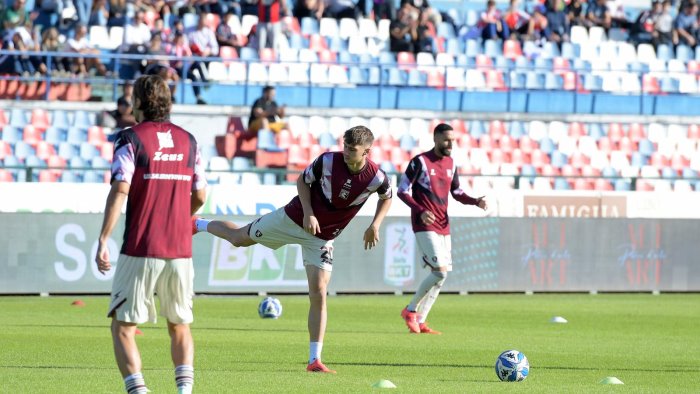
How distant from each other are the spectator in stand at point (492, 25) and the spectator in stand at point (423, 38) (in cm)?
191

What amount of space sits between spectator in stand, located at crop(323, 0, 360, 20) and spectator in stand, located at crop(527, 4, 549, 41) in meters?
4.25

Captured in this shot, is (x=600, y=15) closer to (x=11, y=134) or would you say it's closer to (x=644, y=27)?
(x=644, y=27)

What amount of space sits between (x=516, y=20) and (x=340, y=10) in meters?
4.58

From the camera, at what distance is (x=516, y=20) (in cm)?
3406

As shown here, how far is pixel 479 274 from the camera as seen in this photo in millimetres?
23453

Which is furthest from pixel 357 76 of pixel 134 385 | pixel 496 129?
pixel 134 385

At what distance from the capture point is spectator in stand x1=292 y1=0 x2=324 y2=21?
31423mm

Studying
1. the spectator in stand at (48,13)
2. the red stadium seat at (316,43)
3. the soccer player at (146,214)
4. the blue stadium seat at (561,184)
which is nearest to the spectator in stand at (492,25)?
the red stadium seat at (316,43)

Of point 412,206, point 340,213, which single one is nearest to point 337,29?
point 412,206

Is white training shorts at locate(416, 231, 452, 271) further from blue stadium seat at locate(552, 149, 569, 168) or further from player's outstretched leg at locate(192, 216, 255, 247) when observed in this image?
blue stadium seat at locate(552, 149, 569, 168)

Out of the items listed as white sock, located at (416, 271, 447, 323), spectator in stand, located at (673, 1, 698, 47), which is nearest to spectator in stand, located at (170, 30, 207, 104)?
spectator in stand, located at (673, 1, 698, 47)

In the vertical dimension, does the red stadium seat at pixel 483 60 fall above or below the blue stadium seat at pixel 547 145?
above

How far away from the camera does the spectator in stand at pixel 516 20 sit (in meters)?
33.8

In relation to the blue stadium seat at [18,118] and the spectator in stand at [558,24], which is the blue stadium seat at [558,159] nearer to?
the spectator in stand at [558,24]
